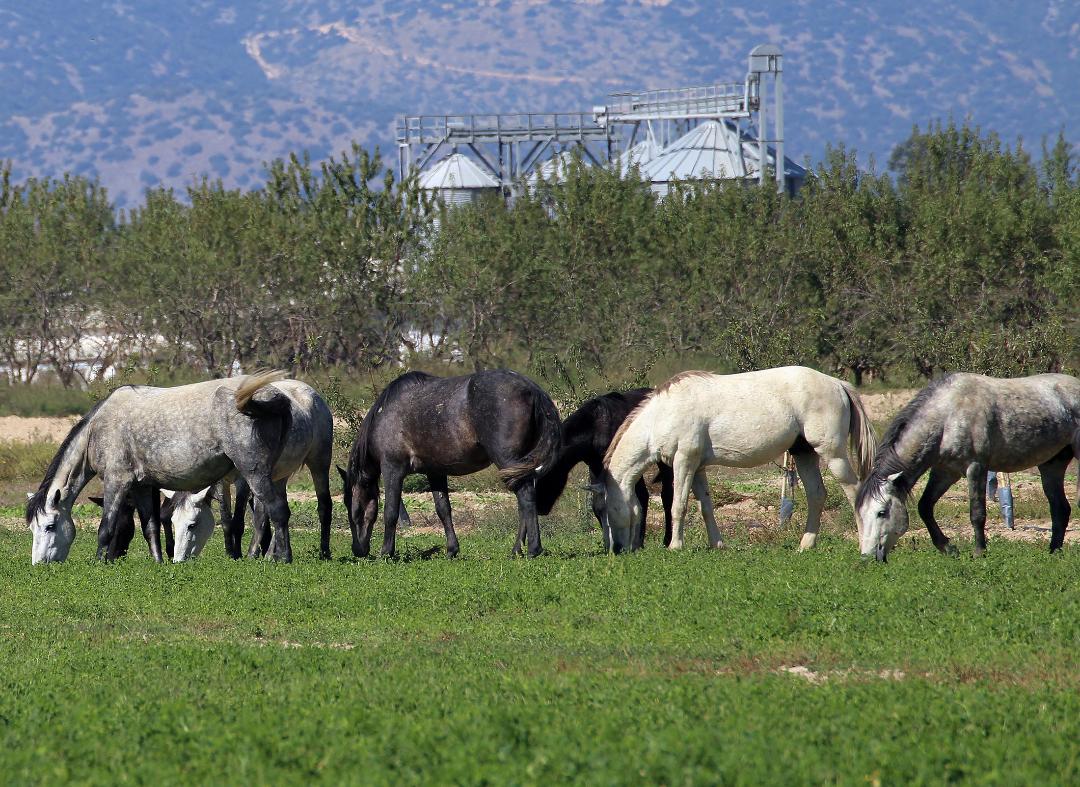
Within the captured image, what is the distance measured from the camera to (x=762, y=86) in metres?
77.3

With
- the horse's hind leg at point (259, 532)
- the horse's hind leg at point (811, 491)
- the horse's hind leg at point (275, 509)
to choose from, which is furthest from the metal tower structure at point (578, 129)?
the horse's hind leg at point (275, 509)

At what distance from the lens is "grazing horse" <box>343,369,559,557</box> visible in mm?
16703

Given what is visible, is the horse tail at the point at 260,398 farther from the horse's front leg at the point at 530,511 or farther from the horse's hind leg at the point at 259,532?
the horse's front leg at the point at 530,511

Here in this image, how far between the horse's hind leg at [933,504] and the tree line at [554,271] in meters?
21.6

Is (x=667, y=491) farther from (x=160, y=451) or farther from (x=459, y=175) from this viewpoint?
(x=459, y=175)

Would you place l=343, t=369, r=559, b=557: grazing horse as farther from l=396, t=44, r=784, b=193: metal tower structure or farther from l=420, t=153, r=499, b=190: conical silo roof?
l=396, t=44, r=784, b=193: metal tower structure

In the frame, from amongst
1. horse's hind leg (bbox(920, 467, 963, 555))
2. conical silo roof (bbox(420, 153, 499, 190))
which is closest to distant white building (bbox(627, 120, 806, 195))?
conical silo roof (bbox(420, 153, 499, 190))

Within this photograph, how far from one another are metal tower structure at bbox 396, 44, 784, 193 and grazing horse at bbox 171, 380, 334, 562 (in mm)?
64062

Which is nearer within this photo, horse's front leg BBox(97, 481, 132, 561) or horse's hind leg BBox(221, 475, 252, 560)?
horse's front leg BBox(97, 481, 132, 561)

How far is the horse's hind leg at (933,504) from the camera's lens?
15781 mm

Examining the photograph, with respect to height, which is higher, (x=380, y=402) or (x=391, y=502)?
(x=380, y=402)

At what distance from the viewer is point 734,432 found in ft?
55.2

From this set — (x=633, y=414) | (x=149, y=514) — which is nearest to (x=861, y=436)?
(x=633, y=414)

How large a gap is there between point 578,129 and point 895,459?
76.9m
